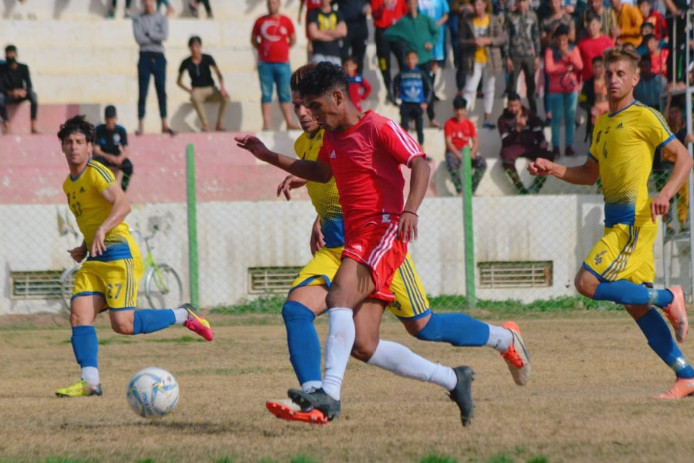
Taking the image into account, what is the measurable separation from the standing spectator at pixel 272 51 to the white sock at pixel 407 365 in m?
12.9

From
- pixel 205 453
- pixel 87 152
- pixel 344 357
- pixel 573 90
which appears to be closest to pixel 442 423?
pixel 344 357

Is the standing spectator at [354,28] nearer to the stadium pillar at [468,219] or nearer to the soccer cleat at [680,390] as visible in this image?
the stadium pillar at [468,219]

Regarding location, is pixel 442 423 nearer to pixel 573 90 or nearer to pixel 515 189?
pixel 515 189

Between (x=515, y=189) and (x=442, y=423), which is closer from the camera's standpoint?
(x=442, y=423)

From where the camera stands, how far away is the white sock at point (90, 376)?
9.22 meters

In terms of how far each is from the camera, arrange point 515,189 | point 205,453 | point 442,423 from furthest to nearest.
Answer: point 515,189
point 442,423
point 205,453

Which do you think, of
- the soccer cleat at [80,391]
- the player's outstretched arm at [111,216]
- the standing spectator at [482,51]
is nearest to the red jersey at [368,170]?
the player's outstretched arm at [111,216]

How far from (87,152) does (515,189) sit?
9.95 metres

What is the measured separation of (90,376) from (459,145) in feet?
33.6

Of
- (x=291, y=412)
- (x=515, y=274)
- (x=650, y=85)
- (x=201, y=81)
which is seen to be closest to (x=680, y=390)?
(x=291, y=412)

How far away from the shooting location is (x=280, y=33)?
63.1ft

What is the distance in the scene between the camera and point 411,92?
1889cm

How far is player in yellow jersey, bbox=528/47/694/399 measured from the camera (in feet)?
27.1

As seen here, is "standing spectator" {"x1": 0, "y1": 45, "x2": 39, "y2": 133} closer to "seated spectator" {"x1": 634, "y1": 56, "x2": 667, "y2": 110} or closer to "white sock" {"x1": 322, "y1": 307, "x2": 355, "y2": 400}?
"seated spectator" {"x1": 634, "y1": 56, "x2": 667, "y2": 110}
